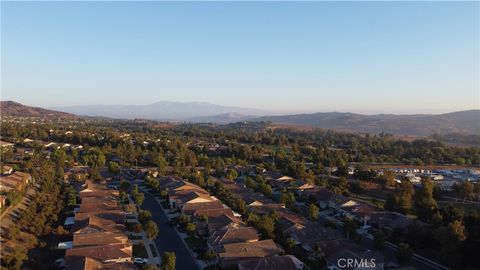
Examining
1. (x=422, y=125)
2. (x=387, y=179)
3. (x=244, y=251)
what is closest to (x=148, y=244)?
(x=244, y=251)

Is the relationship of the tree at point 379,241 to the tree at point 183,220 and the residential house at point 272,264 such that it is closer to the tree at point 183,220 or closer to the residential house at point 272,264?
the residential house at point 272,264

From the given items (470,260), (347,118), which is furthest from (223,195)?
(347,118)

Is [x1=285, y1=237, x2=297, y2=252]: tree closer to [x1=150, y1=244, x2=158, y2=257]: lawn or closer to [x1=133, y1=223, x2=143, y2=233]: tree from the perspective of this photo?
[x1=150, y1=244, x2=158, y2=257]: lawn

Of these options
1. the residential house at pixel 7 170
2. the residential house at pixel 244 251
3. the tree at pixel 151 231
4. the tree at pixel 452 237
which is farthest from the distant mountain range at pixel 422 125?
the tree at pixel 151 231

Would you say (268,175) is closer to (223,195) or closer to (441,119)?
(223,195)

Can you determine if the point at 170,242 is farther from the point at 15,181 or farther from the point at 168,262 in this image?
the point at 15,181
